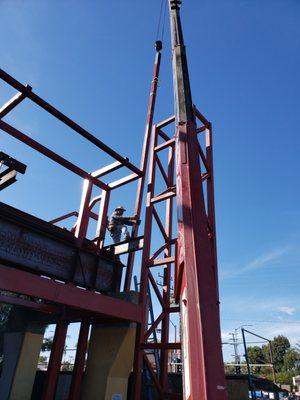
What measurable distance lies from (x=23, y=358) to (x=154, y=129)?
282 inches

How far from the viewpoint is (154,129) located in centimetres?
1032

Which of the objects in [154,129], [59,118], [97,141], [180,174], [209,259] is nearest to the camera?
[209,259]

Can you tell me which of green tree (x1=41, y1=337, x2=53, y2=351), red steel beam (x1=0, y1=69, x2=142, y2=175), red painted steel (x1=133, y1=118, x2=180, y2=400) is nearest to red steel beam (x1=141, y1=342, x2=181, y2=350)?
red painted steel (x1=133, y1=118, x2=180, y2=400)

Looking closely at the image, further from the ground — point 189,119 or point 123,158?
point 123,158

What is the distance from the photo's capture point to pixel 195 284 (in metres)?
3.12

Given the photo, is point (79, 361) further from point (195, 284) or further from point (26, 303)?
point (195, 284)

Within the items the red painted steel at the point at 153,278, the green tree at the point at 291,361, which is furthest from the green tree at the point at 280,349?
the red painted steel at the point at 153,278

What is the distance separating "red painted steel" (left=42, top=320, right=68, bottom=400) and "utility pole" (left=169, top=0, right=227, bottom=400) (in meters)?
3.95

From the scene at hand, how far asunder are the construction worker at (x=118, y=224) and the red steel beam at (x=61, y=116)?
4.31ft

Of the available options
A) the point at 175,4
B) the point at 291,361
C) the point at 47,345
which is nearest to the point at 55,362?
the point at 175,4

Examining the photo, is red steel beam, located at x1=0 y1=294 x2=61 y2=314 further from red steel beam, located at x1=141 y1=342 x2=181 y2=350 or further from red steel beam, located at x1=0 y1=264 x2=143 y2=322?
red steel beam, located at x1=141 y1=342 x2=181 y2=350

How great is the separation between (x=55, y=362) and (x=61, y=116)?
16.9 ft

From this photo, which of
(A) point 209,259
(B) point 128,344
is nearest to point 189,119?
(A) point 209,259

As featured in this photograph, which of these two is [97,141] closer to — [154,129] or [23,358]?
[154,129]
